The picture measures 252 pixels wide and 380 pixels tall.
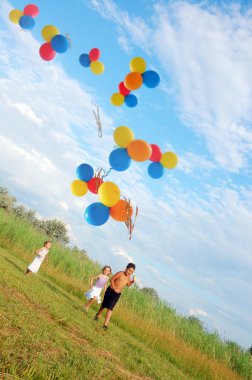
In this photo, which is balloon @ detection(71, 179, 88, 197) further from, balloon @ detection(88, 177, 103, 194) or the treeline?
the treeline

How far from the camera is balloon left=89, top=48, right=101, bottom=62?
8.34 m

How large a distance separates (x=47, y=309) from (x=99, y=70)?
505 centimetres

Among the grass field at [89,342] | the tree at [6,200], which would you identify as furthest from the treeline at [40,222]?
the grass field at [89,342]

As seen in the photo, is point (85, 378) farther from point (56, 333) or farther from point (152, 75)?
point (152, 75)

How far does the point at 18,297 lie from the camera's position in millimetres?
6207

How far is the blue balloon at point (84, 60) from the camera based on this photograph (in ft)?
27.8

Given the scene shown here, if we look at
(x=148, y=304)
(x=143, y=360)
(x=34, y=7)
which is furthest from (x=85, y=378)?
(x=148, y=304)

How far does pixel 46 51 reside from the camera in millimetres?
8195

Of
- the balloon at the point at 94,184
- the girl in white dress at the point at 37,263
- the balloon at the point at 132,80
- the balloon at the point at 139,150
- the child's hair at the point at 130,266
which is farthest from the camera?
the girl in white dress at the point at 37,263

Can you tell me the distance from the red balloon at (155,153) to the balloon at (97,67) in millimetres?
2351

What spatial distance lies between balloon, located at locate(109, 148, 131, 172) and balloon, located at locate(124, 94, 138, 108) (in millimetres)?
1794

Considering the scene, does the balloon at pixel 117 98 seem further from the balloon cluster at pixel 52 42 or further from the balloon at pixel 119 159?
the balloon at pixel 119 159

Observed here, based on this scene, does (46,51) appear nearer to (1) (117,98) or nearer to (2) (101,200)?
(1) (117,98)

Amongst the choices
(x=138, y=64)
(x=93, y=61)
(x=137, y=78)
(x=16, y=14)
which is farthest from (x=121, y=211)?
(x=16, y=14)
